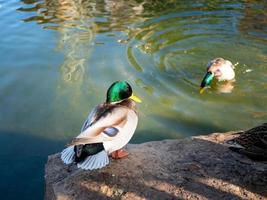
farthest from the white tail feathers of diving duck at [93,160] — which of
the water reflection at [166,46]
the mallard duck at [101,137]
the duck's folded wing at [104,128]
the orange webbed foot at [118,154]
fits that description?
the water reflection at [166,46]

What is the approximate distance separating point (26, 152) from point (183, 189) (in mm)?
2485

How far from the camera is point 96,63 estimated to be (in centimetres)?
749

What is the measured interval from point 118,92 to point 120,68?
113 inches

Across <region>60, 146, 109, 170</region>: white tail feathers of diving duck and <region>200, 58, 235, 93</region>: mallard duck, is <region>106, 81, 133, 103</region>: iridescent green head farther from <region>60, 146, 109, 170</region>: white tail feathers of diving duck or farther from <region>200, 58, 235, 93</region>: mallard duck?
<region>200, 58, 235, 93</region>: mallard duck

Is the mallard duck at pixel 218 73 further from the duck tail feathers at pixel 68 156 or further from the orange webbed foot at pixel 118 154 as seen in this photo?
the duck tail feathers at pixel 68 156

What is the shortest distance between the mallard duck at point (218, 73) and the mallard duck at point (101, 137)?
9.05 ft

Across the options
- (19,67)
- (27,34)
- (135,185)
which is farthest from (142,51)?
(135,185)

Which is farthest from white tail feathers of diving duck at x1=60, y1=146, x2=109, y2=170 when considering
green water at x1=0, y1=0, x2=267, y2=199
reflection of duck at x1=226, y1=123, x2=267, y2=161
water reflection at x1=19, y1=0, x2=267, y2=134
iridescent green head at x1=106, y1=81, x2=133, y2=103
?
water reflection at x1=19, y1=0, x2=267, y2=134

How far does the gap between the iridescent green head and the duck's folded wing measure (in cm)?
39

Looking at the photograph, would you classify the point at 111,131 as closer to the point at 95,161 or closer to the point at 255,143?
the point at 95,161

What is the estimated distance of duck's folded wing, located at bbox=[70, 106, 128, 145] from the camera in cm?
347

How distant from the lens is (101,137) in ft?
11.8

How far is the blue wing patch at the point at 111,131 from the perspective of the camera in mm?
3685

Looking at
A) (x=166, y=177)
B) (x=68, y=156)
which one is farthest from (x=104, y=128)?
(x=166, y=177)
